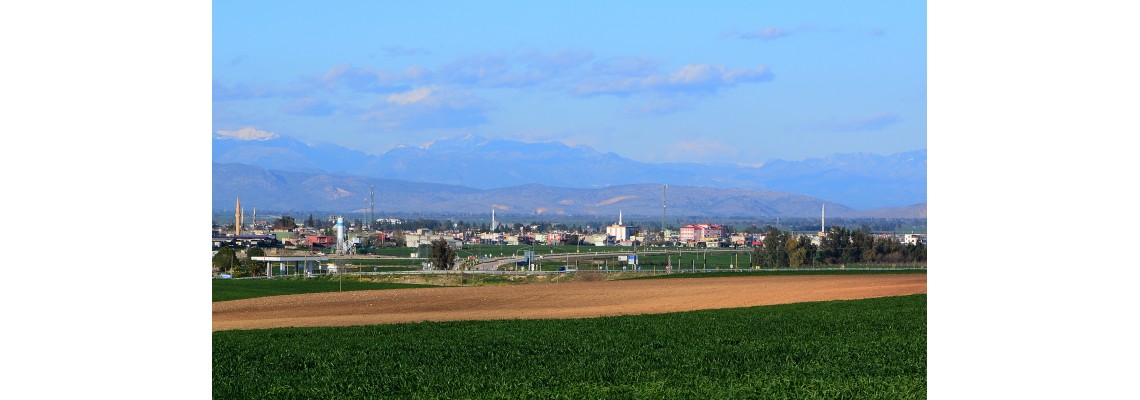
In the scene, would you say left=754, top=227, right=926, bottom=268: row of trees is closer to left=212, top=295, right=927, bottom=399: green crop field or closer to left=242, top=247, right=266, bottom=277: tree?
left=242, top=247, right=266, bottom=277: tree

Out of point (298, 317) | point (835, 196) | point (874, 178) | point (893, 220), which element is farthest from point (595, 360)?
point (874, 178)

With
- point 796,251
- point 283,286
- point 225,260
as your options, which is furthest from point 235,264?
point 796,251

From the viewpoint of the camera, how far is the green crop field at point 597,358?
9.12m

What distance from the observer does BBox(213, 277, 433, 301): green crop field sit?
121 feet

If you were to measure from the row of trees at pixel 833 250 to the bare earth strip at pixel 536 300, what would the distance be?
19.2 m

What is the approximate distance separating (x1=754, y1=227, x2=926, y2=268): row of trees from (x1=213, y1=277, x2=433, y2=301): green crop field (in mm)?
24455

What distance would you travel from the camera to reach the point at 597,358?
40.6 feet

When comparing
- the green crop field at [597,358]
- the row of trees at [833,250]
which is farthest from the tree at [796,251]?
the green crop field at [597,358]

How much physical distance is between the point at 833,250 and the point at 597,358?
155 feet

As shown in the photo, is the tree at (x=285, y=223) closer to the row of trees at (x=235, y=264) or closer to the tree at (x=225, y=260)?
the row of trees at (x=235, y=264)

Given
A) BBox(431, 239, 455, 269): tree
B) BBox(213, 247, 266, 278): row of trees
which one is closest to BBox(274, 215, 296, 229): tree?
BBox(213, 247, 266, 278): row of trees

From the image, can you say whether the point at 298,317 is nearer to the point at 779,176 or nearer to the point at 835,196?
the point at 835,196

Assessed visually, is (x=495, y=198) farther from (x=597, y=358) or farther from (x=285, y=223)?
(x=597, y=358)
